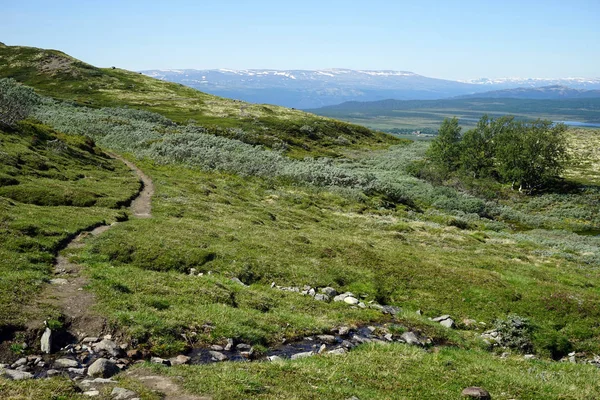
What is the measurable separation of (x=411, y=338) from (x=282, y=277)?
31.2 ft

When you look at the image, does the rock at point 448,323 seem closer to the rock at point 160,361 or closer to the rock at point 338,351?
the rock at point 338,351

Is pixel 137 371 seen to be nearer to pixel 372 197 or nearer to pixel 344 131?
pixel 372 197

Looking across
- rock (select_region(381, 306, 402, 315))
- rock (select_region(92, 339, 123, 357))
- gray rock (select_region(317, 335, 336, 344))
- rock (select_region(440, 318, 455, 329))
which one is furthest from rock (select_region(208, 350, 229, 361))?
rock (select_region(440, 318, 455, 329))

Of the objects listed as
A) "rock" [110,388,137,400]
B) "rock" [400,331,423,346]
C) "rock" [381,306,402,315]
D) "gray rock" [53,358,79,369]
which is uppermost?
"rock" [110,388,137,400]

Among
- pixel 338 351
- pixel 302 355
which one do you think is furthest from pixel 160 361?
pixel 338 351

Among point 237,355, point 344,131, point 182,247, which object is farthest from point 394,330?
point 344,131

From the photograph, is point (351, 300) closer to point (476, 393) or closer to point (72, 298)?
point (476, 393)

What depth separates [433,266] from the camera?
31.8 meters

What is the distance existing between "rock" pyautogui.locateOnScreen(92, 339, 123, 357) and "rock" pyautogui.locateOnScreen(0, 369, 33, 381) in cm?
262

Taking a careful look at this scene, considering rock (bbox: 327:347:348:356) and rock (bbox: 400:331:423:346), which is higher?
rock (bbox: 327:347:348:356)

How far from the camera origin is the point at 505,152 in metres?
109

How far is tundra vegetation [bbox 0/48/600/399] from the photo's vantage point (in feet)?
47.2

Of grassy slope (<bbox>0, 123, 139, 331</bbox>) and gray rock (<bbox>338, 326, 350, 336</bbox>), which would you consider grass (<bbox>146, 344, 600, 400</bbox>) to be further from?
grassy slope (<bbox>0, 123, 139, 331</bbox>)

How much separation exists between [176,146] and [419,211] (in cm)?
4755
